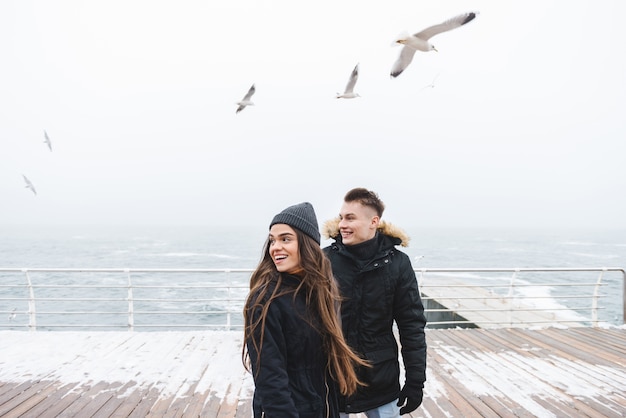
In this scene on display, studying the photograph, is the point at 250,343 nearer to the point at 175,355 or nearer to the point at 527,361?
the point at 175,355

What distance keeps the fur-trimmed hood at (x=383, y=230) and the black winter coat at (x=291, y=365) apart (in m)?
0.62

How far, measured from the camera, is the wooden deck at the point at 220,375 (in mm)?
3361

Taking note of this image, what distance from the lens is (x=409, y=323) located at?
196 cm

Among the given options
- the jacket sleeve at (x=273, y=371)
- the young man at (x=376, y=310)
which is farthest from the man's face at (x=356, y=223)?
the jacket sleeve at (x=273, y=371)

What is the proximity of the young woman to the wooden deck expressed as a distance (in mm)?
2182

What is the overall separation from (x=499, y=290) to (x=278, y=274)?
3215cm

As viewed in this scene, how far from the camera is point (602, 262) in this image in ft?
152

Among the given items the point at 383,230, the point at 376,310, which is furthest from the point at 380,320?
the point at 383,230

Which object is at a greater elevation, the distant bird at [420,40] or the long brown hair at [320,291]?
the distant bird at [420,40]

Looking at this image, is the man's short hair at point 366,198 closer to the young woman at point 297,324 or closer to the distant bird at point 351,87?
the young woman at point 297,324

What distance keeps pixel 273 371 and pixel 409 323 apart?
0.92 metres

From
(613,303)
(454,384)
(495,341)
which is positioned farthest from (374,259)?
(613,303)

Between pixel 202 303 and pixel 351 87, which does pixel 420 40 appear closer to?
pixel 351 87

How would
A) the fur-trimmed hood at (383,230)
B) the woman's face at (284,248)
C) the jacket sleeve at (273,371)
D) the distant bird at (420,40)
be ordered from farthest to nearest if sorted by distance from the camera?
the distant bird at (420,40)
the fur-trimmed hood at (383,230)
the woman's face at (284,248)
the jacket sleeve at (273,371)
